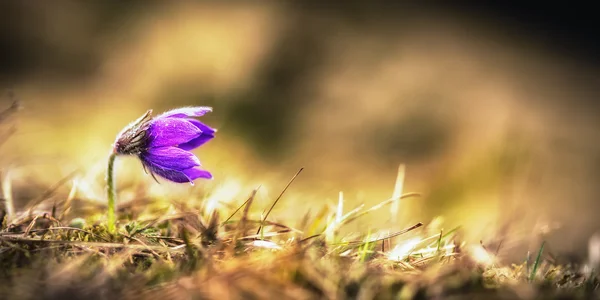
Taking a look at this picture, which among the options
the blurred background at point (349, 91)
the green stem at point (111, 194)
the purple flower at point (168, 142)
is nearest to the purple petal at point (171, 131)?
the purple flower at point (168, 142)

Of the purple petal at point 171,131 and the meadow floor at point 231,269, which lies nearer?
the meadow floor at point 231,269

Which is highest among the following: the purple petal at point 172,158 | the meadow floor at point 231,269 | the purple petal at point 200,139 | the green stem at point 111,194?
the purple petal at point 200,139

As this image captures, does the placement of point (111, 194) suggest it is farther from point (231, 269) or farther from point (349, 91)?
point (349, 91)

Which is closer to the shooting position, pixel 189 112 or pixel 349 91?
pixel 189 112

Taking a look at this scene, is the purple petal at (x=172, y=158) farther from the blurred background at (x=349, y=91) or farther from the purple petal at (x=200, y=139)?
the blurred background at (x=349, y=91)

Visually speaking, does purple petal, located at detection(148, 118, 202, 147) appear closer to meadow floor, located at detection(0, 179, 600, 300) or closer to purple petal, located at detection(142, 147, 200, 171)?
purple petal, located at detection(142, 147, 200, 171)

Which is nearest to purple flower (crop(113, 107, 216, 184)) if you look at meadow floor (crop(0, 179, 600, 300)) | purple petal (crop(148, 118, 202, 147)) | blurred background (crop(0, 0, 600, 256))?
purple petal (crop(148, 118, 202, 147))

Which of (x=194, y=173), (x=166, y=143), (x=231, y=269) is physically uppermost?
(x=166, y=143)

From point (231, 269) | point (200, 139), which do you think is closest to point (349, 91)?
point (200, 139)
